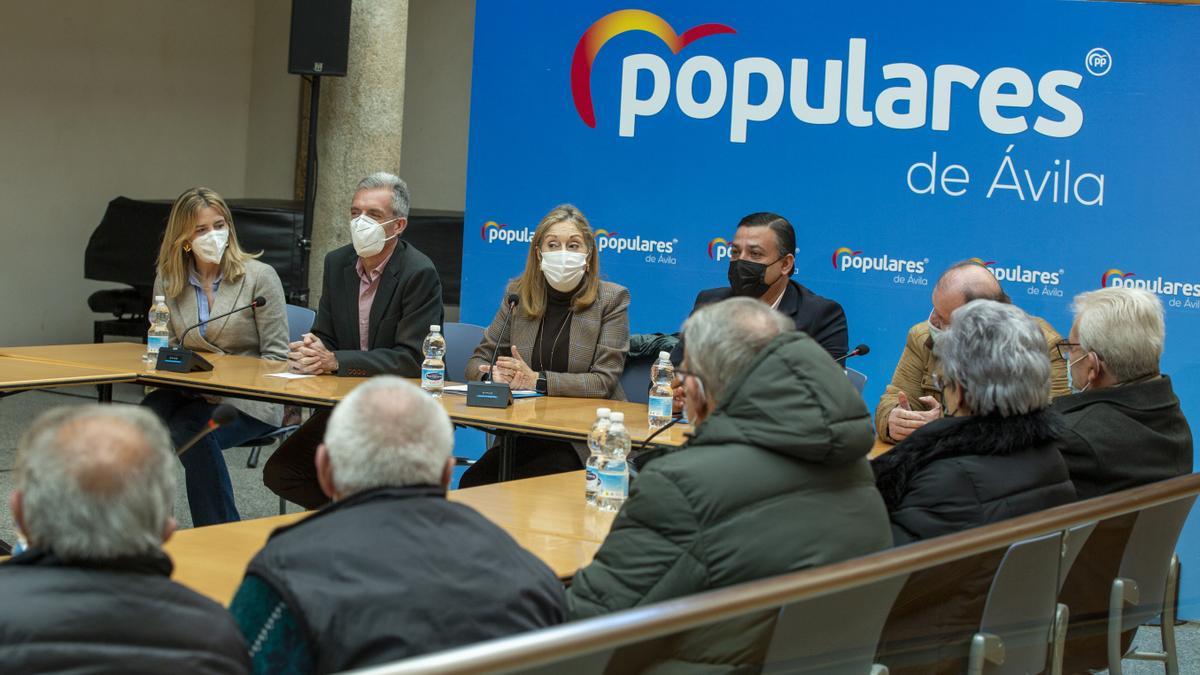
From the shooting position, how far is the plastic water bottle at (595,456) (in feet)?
10.9

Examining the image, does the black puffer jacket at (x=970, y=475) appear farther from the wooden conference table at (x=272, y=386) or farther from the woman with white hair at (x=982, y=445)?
the wooden conference table at (x=272, y=386)

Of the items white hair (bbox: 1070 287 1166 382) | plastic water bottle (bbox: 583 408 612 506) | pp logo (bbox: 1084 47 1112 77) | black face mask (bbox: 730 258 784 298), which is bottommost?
plastic water bottle (bbox: 583 408 612 506)

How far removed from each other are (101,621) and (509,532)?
1.36 meters

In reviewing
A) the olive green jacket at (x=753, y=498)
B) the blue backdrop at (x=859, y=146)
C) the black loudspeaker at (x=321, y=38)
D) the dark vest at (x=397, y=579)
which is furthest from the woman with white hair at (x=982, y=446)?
the black loudspeaker at (x=321, y=38)

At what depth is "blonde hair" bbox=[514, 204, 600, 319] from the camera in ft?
16.1

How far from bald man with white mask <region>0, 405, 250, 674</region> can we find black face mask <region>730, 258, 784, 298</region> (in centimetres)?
325

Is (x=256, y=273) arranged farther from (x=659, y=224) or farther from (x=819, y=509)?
(x=819, y=509)

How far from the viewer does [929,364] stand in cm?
450

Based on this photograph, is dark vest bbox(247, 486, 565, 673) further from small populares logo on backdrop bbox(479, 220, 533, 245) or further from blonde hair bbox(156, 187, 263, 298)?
small populares logo on backdrop bbox(479, 220, 533, 245)

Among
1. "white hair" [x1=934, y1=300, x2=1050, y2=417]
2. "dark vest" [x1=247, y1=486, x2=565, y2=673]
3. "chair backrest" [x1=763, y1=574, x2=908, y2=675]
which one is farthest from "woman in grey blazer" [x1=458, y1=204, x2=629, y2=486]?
"dark vest" [x1=247, y1=486, x2=565, y2=673]

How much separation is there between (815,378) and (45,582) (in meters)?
1.27


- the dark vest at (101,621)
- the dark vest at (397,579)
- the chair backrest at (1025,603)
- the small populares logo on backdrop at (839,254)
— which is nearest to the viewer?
the dark vest at (101,621)

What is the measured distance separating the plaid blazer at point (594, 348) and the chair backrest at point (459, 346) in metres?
0.39

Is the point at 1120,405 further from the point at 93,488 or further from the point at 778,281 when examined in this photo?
the point at 93,488
